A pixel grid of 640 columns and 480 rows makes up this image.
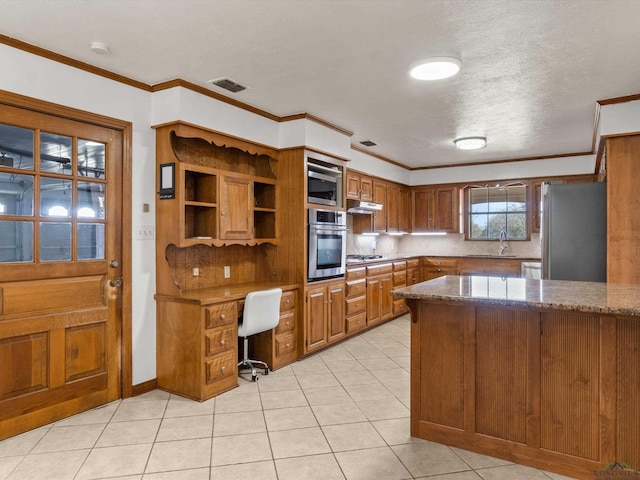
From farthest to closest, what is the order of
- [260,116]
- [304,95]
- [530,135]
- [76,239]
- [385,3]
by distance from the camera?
[530,135]
[260,116]
[304,95]
[76,239]
[385,3]

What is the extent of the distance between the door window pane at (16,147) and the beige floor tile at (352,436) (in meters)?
2.72

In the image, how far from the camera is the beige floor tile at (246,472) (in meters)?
2.20

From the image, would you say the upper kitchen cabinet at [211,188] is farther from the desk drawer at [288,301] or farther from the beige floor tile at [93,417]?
the beige floor tile at [93,417]

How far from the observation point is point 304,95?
3648mm

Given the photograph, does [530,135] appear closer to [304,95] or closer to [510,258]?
[510,258]

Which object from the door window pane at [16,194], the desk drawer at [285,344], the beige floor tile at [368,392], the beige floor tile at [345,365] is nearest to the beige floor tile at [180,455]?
the beige floor tile at [368,392]

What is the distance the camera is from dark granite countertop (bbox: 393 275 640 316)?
2.00 meters

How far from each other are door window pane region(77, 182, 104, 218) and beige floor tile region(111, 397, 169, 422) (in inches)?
58.7

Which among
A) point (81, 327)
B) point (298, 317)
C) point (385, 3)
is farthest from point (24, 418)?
point (385, 3)

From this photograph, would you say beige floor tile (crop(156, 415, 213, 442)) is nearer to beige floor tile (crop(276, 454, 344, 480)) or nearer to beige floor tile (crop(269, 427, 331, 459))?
beige floor tile (crop(269, 427, 331, 459))

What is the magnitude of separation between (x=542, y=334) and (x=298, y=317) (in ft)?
8.19

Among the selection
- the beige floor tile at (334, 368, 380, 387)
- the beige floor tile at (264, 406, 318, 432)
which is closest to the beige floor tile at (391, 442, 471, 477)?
the beige floor tile at (264, 406, 318, 432)

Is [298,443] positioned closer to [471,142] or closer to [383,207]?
[471,142]

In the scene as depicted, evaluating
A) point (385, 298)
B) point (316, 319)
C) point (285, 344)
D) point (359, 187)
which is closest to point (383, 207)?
point (359, 187)
